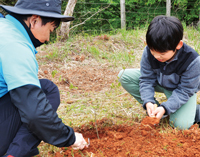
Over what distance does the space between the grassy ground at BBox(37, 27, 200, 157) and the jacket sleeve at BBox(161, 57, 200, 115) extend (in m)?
0.46

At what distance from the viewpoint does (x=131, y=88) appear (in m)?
2.40

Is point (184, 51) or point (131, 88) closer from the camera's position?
point (184, 51)

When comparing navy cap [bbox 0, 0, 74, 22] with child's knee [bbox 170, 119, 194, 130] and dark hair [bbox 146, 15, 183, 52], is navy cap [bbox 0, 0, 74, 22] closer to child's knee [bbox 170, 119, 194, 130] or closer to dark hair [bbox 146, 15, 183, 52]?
dark hair [bbox 146, 15, 183, 52]

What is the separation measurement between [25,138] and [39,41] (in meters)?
0.71

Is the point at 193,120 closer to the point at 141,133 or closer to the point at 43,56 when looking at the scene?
the point at 141,133

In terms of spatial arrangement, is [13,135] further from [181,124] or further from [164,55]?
[181,124]

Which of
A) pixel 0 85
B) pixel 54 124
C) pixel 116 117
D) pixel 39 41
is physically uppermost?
pixel 39 41

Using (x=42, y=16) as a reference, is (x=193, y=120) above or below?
below

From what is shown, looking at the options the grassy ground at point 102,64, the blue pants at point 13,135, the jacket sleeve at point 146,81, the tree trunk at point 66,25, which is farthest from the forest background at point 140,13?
the blue pants at point 13,135

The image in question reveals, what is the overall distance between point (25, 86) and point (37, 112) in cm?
17

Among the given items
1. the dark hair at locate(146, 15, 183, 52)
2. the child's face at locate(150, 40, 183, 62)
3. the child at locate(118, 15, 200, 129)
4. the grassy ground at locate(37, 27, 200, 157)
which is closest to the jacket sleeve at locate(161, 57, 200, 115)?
the child at locate(118, 15, 200, 129)

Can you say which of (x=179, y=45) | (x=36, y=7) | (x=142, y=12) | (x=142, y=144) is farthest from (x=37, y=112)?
(x=142, y=12)

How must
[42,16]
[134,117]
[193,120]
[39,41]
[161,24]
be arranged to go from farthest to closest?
[134,117] → [193,120] → [161,24] → [39,41] → [42,16]

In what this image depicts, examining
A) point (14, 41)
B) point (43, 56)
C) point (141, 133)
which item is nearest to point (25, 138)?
point (14, 41)
